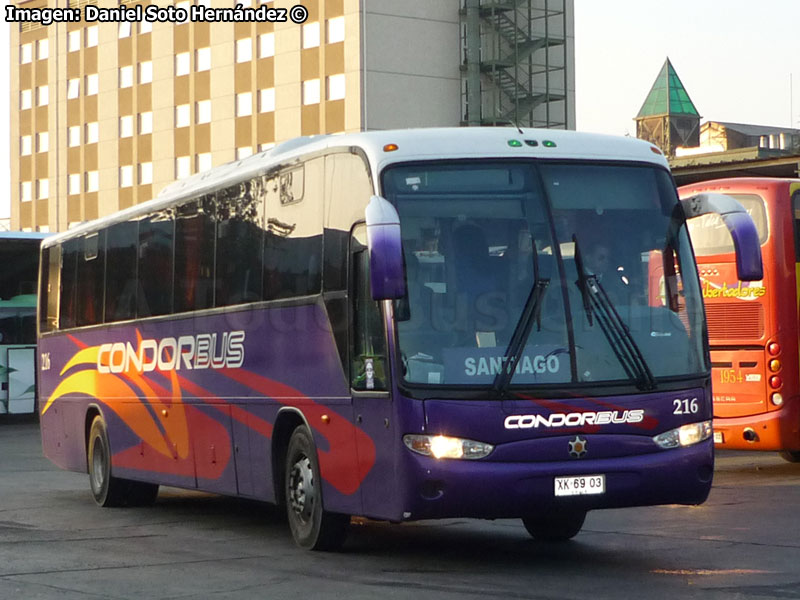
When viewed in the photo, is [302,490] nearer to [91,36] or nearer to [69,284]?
[69,284]

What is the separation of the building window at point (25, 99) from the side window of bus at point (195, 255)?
76697 millimetres

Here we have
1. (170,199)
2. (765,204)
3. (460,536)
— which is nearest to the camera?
(460,536)

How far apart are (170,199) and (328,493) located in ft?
16.3

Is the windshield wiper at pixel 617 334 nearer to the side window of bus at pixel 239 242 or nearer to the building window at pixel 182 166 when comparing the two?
the side window of bus at pixel 239 242

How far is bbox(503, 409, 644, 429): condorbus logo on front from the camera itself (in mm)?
10805

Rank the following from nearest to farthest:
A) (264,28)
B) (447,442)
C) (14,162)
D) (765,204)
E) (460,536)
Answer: (447,442)
(460,536)
(765,204)
(264,28)
(14,162)

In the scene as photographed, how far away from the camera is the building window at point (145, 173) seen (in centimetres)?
8269

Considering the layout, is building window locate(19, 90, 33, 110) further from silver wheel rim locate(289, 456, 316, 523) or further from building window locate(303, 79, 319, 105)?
silver wheel rim locate(289, 456, 316, 523)

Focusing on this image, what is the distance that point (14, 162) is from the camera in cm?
9044

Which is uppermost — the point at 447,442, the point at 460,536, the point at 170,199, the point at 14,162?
the point at 14,162

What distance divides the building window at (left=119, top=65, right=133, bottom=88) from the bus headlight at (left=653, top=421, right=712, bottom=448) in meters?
74.6

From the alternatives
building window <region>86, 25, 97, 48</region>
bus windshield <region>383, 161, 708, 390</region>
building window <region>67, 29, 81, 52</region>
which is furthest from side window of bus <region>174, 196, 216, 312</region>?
building window <region>67, 29, 81, 52</region>

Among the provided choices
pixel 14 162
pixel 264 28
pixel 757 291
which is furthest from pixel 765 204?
pixel 14 162

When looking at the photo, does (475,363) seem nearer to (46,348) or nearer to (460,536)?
(460,536)
